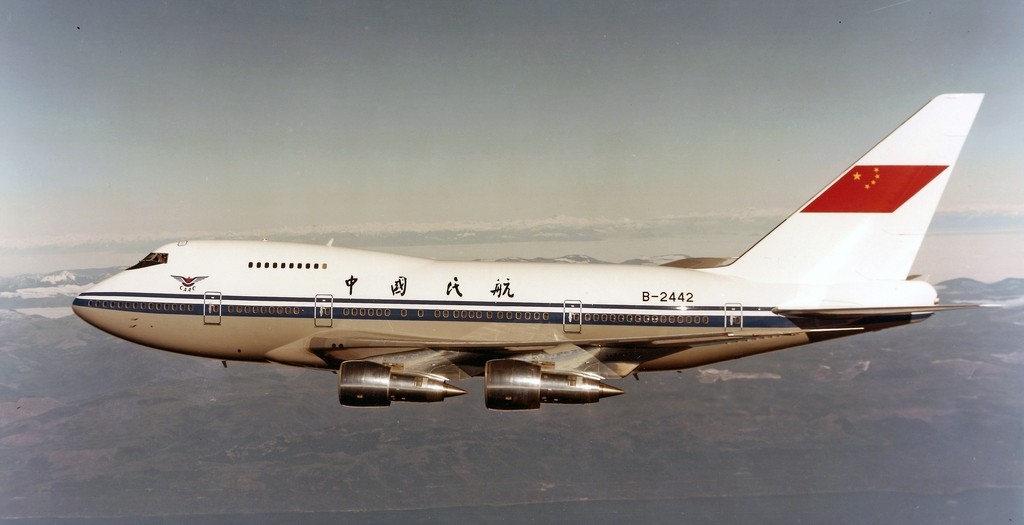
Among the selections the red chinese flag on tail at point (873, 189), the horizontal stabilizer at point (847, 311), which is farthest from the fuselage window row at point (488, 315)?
the red chinese flag on tail at point (873, 189)

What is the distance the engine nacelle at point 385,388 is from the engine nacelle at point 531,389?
955 millimetres

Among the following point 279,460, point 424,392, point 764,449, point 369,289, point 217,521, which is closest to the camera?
point 424,392

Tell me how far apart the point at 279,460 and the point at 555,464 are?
102 feet

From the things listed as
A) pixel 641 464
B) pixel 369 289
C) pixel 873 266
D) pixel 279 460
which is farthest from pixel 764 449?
pixel 369 289

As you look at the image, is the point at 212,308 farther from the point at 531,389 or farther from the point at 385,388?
the point at 531,389

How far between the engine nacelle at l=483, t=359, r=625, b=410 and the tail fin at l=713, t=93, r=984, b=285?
708 cm

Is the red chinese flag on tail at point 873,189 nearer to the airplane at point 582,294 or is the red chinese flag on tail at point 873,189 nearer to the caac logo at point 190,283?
the airplane at point 582,294

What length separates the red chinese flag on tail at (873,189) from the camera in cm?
2200

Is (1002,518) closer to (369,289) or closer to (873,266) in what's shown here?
(873,266)

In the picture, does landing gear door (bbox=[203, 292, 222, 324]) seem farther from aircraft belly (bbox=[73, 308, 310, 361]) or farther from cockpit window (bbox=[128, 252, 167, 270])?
cockpit window (bbox=[128, 252, 167, 270])

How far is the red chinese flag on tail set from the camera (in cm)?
2200

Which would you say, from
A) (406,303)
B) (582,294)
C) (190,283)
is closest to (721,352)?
(582,294)

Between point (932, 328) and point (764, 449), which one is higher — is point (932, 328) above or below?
above

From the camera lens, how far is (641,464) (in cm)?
8000
